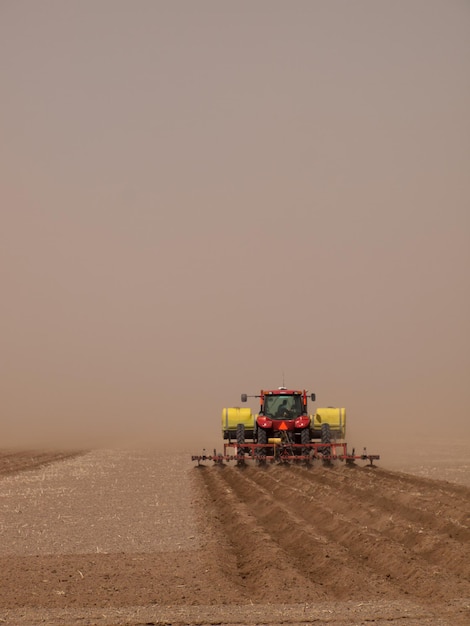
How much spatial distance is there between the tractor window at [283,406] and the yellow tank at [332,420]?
0.91m

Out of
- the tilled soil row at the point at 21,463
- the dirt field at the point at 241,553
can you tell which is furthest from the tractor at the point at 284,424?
the tilled soil row at the point at 21,463

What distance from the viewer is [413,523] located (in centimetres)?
1589

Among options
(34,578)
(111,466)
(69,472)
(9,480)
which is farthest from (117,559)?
(111,466)

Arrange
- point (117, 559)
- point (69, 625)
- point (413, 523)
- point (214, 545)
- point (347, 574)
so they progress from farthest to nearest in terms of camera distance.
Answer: point (413, 523)
point (214, 545)
point (117, 559)
point (347, 574)
point (69, 625)

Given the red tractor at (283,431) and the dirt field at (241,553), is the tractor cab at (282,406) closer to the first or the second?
the red tractor at (283,431)

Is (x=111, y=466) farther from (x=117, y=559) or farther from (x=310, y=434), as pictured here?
(x=117, y=559)

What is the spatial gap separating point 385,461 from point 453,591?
26.5 m

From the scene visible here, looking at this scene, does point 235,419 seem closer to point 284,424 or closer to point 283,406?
point 283,406

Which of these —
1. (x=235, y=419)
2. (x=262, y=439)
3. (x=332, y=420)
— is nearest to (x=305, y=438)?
(x=262, y=439)

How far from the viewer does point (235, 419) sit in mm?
34125

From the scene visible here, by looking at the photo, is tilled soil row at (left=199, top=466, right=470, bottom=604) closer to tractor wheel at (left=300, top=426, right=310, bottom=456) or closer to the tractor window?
tractor wheel at (left=300, top=426, right=310, bottom=456)

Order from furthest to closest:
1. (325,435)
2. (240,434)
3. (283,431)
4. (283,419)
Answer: (283,419)
(240,434)
(283,431)
(325,435)

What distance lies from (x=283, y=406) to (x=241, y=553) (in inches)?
764

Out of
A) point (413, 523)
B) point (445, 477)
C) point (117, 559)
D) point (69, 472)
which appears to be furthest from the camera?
point (69, 472)
